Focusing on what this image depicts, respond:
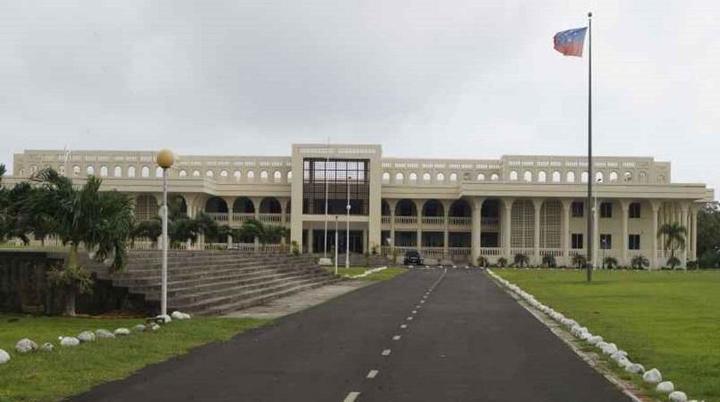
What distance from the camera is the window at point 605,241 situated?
88.9m

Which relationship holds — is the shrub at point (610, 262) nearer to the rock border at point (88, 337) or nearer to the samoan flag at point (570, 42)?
the samoan flag at point (570, 42)

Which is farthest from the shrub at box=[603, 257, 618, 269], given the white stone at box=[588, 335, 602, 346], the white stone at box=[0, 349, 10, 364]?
the white stone at box=[0, 349, 10, 364]

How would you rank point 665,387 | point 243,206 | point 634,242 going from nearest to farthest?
point 665,387, point 634,242, point 243,206

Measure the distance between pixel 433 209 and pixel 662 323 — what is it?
72.3 metres

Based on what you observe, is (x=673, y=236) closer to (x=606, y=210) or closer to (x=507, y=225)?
(x=606, y=210)

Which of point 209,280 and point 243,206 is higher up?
point 243,206

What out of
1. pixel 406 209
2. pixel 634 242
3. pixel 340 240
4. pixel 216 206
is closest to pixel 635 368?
pixel 340 240

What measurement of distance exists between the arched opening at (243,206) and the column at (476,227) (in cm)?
2314

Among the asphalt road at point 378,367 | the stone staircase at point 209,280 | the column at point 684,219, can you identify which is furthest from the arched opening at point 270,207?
the asphalt road at point 378,367

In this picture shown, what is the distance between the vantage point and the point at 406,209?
9406 centimetres

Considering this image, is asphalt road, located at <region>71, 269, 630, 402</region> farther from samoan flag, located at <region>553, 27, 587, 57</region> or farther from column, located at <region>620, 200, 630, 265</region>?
column, located at <region>620, 200, 630, 265</region>

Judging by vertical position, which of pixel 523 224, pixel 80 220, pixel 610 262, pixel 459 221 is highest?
pixel 459 221

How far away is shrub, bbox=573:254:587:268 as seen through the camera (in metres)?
83.6

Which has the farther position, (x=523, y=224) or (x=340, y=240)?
(x=340, y=240)
